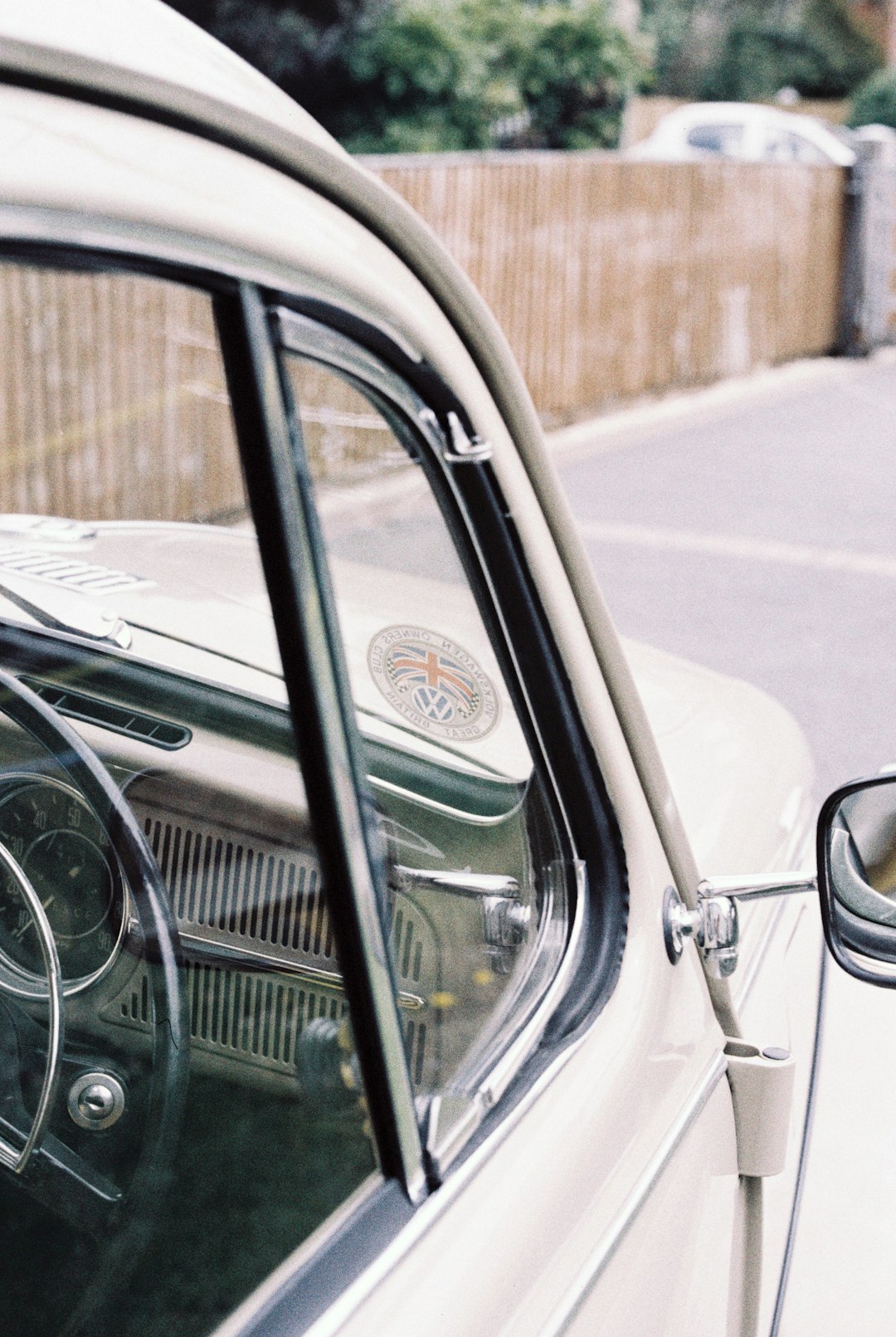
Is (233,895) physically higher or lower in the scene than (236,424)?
lower

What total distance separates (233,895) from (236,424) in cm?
42

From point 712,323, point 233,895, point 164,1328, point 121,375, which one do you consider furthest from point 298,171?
point 712,323

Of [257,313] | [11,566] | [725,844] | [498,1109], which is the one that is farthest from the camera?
[725,844]

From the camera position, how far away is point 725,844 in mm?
1503

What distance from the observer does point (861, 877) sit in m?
1.18

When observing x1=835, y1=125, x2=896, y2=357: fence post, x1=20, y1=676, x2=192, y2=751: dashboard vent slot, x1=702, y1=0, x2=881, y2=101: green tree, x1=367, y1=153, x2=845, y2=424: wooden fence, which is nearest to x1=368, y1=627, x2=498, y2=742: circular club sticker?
x1=20, y1=676, x2=192, y2=751: dashboard vent slot

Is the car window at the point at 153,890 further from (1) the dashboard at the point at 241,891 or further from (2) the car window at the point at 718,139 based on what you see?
(2) the car window at the point at 718,139

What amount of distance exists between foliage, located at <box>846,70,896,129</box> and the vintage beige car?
31.7 m

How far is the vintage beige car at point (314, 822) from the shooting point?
0.84 meters

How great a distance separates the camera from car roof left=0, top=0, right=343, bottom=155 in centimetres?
70

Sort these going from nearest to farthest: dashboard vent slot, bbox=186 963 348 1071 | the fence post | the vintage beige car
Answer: the vintage beige car < dashboard vent slot, bbox=186 963 348 1071 < the fence post

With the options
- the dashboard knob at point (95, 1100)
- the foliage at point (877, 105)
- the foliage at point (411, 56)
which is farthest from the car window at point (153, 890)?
the foliage at point (877, 105)

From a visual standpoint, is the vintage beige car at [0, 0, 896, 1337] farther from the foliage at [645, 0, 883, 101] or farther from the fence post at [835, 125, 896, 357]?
the foliage at [645, 0, 883, 101]

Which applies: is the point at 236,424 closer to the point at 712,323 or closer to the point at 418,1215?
the point at 418,1215
